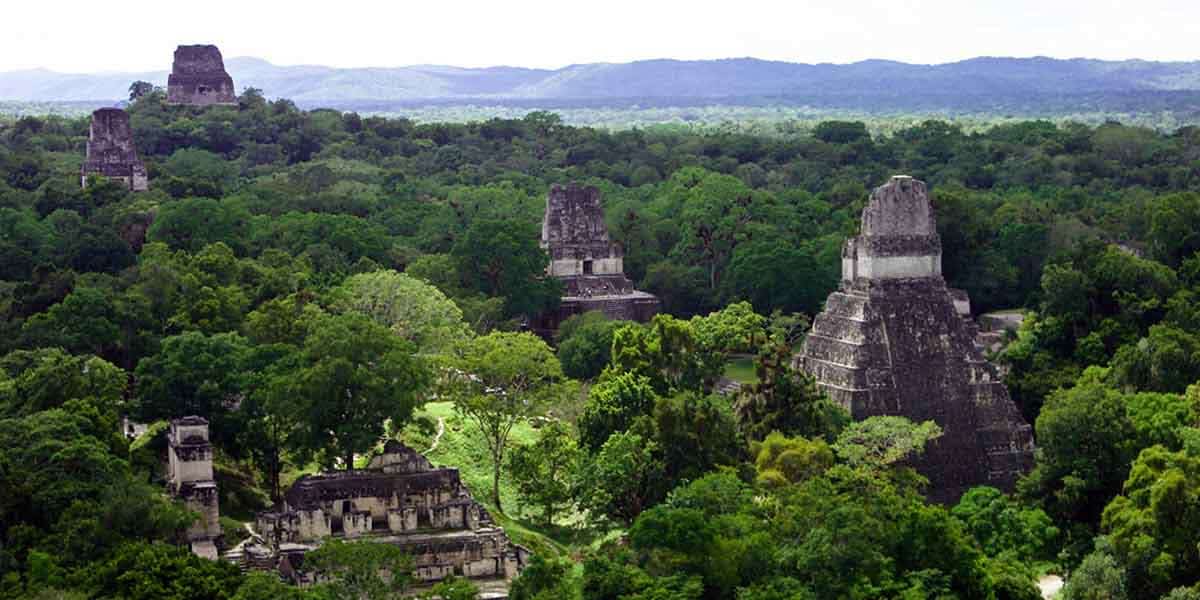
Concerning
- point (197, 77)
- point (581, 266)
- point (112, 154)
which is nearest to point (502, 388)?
point (581, 266)

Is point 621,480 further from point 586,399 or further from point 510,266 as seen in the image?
point 510,266

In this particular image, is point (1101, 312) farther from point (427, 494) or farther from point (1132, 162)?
point (1132, 162)

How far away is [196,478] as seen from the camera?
33812 mm

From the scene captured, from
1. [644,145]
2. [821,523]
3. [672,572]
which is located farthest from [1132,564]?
[644,145]

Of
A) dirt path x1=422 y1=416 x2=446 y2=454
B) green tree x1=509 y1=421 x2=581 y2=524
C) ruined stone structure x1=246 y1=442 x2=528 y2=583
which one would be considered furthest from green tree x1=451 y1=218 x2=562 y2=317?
ruined stone structure x1=246 y1=442 x2=528 y2=583

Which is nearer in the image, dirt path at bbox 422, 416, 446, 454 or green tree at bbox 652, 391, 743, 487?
green tree at bbox 652, 391, 743, 487

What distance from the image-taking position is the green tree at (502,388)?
38.3 metres

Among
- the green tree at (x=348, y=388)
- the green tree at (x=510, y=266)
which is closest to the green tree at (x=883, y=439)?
the green tree at (x=348, y=388)

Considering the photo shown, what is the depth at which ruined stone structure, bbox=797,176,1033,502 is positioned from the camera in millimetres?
40094

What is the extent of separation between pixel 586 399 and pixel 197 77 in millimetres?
55269

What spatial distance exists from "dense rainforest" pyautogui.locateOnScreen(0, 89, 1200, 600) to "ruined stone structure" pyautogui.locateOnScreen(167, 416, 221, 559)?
60 centimetres

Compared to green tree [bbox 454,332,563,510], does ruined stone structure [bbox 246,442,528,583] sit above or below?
below

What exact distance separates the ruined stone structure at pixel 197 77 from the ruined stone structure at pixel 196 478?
5748cm

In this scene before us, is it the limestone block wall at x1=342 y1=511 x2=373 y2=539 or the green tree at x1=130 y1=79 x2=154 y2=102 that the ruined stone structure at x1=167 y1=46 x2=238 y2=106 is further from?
the limestone block wall at x1=342 y1=511 x2=373 y2=539
